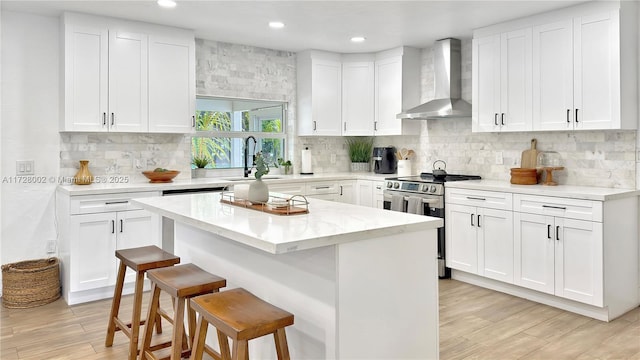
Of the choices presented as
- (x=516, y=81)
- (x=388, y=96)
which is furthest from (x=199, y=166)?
(x=516, y=81)

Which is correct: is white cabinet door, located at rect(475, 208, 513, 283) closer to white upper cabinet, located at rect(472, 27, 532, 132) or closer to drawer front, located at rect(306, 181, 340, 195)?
white upper cabinet, located at rect(472, 27, 532, 132)

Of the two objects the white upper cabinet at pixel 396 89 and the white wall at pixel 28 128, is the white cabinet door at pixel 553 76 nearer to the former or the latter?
the white upper cabinet at pixel 396 89

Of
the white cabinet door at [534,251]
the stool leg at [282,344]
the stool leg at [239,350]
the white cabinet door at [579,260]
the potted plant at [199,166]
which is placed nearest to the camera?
the stool leg at [239,350]

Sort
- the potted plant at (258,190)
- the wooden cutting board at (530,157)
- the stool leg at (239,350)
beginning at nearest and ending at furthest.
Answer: the stool leg at (239,350) → the potted plant at (258,190) → the wooden cutting board at (530,157)

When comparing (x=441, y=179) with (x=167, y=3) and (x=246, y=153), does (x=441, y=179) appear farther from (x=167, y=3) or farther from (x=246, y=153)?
(x=167, y=3)

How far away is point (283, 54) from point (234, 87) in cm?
83

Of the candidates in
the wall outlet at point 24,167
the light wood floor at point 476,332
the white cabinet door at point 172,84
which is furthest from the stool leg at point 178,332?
the wall outlet at point 24,167

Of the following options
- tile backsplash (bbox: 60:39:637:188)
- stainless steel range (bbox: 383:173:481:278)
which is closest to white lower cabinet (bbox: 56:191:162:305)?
tile backsplash (bbox: 60:39:637:188)

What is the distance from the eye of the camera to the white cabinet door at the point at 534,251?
388 centimetres

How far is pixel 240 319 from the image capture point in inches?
76.4

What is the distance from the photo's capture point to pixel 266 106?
5934 millimetres

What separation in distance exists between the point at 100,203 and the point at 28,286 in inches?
34.7

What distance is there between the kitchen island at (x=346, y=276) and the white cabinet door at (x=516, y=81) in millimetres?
2514

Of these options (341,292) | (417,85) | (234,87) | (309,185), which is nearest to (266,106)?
(234,87)
